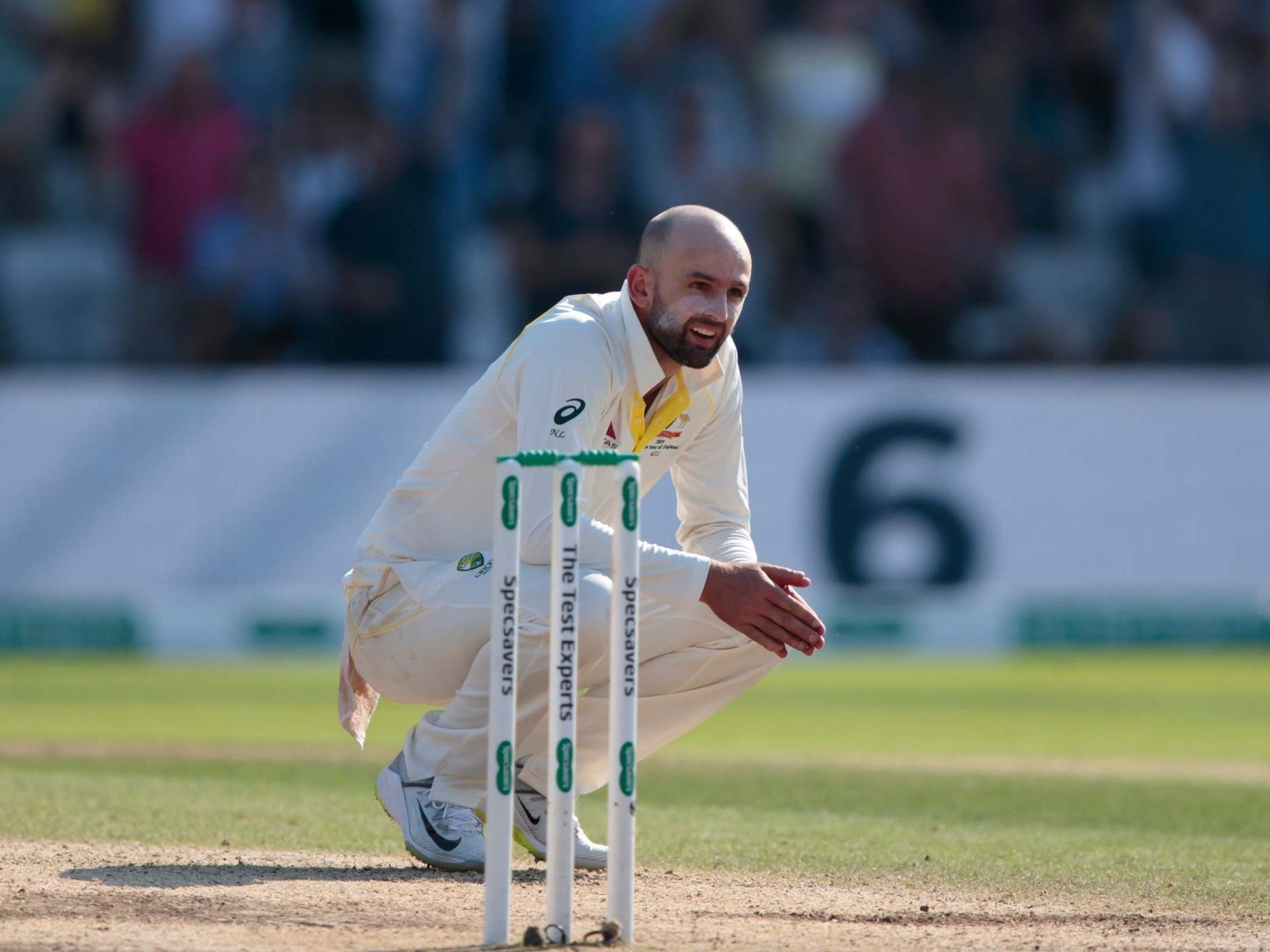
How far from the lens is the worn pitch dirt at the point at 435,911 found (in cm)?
362

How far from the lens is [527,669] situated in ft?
14.2

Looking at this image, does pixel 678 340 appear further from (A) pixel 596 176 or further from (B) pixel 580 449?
(A) pixel 596 176

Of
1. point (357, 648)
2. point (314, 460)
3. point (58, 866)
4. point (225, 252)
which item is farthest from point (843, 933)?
point (225, 252)

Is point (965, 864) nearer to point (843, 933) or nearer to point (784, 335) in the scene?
point (843, 933)

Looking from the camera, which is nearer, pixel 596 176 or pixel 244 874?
pixel 244 874

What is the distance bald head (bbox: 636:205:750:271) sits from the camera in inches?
169

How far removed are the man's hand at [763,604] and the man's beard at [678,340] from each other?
667 millimetres

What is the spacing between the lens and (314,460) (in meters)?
13.0

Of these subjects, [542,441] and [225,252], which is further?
[225,252]

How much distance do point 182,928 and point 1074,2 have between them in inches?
522

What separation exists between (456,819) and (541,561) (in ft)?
2.50

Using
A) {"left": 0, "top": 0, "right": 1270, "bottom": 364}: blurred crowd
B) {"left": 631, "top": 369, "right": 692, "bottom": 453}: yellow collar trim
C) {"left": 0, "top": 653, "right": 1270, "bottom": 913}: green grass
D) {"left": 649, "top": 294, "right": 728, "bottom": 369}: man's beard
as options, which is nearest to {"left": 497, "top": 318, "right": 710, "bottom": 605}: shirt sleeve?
{"left": 649, "top": 294, "right": 728, "bottom": 369}: man's beard

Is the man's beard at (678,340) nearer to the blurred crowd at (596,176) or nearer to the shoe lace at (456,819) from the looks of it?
the shoe lace at (456,819)

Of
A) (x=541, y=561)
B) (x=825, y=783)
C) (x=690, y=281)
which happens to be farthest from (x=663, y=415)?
(x=825, y=783)
